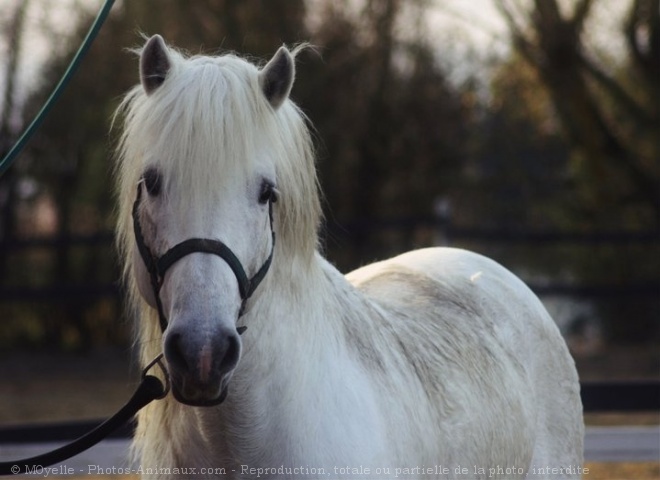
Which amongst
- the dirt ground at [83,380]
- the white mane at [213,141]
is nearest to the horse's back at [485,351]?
the white mane at [213,141]

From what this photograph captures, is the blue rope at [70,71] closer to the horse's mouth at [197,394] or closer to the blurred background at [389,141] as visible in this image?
the horse's mouth at [197,394]

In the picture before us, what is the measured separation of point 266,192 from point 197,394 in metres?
0.56

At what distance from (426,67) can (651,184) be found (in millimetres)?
3336

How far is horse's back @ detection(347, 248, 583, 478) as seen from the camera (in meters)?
3.35

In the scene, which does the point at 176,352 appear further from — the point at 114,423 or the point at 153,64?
the point at 153,64

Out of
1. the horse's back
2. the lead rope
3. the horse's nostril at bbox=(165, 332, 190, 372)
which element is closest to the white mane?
the lead rope

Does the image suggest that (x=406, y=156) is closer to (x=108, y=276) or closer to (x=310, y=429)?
(x=108, y=276)

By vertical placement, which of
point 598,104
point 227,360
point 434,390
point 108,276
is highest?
point 598,104

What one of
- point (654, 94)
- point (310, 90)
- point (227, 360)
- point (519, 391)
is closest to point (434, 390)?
point (519, 391)

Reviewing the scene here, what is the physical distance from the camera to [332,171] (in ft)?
45.8

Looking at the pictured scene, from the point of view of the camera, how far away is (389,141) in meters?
14.1

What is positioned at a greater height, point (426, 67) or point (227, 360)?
point (426, 67)

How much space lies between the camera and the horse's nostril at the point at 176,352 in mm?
2400

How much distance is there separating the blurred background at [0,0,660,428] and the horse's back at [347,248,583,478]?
29.7ft
